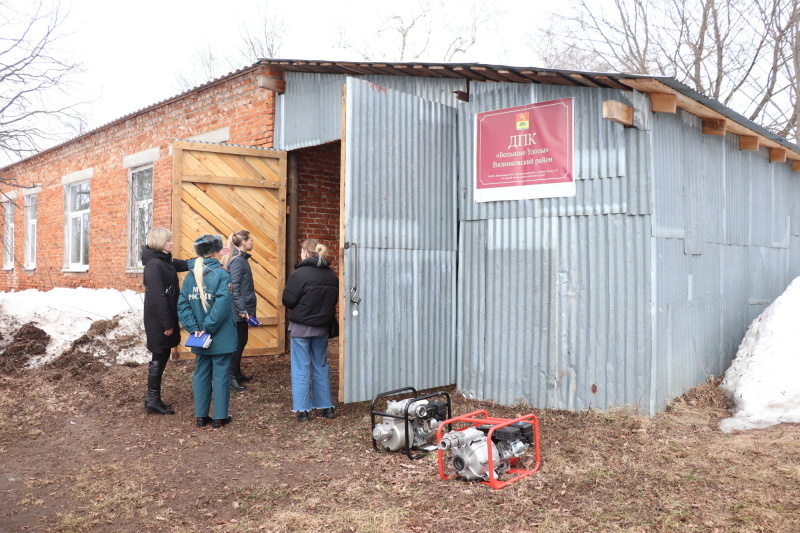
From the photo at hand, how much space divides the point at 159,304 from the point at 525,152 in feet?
13.3

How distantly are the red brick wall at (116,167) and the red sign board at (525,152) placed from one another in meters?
3.86

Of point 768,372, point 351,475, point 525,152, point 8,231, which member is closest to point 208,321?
point 351,475

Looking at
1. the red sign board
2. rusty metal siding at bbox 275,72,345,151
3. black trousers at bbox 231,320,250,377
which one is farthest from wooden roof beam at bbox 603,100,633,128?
black trousers at bbox 231,320,250,377

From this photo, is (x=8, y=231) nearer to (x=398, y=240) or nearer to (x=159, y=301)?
(x=159, y=301)

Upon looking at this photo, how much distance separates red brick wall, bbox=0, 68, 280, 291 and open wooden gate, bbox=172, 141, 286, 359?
84 centimetres

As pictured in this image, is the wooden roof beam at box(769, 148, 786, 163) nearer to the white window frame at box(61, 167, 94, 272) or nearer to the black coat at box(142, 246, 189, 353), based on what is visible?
the black coat at box(142, 246, 189, 353)

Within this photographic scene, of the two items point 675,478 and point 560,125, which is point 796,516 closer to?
point 675,478

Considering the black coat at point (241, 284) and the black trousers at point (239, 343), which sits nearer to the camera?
the black coat at point (241, 284)

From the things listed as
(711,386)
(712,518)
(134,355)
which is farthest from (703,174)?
(134,355)

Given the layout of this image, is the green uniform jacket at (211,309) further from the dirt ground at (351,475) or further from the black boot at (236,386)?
the black boot at (236,386)

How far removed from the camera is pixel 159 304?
20.5 feet

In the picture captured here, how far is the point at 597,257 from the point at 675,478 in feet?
7.59

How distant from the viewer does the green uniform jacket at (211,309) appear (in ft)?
19.2

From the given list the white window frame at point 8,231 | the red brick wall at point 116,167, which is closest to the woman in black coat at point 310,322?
the red brick wall at point 116,167
